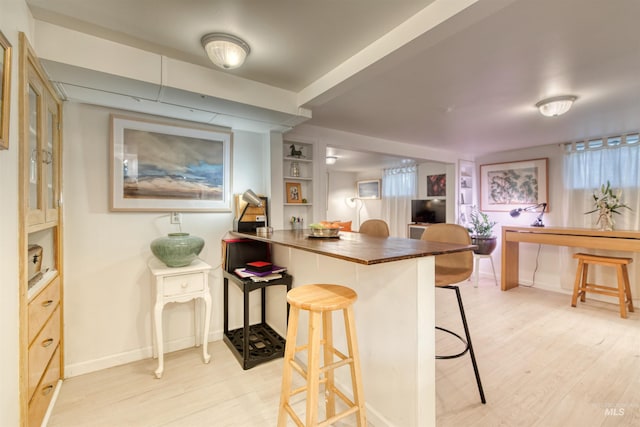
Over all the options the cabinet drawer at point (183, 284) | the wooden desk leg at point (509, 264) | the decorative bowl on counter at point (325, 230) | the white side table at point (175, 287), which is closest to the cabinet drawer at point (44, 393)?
the white side table at point (175, 287)

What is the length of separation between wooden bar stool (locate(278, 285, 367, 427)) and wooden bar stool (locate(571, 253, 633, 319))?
11.8ft

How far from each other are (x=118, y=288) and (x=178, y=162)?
1.10 m

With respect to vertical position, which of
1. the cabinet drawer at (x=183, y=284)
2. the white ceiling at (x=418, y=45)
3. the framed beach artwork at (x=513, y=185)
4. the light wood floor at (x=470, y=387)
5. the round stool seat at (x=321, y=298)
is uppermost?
the white ceiling at (x=418, y=45)

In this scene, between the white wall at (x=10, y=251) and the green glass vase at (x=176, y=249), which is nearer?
the white wall at (x=10, y=251)

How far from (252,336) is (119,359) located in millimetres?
1009

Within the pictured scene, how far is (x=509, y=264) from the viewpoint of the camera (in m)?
4.31

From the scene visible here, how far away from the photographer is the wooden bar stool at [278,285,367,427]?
121 cm

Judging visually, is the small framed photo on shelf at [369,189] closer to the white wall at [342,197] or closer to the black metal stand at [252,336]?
the white wall at [342,197]

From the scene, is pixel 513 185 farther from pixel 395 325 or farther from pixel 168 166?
pixel 168 166

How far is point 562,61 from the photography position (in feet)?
6.17

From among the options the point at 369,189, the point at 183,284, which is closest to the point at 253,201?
the point at 183,284

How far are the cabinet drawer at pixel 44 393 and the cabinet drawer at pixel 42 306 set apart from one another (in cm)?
30

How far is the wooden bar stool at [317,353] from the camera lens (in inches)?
47.5

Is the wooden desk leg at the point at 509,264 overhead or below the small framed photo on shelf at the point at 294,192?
below
